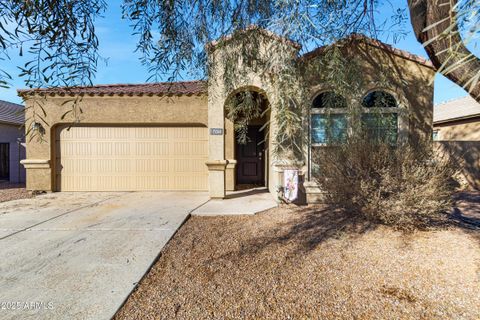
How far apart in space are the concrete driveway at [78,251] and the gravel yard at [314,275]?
0.37m

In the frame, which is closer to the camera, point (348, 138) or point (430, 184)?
point (430, 184)

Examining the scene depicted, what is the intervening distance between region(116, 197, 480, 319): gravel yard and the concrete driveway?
0.37 meters

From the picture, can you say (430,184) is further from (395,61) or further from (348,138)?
(395,61)

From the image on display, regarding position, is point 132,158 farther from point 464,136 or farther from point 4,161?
point 464,136

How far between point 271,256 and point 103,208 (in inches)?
204

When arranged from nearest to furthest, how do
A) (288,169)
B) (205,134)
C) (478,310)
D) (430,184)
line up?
(478,310), (430,184), (288,169), (205,134)

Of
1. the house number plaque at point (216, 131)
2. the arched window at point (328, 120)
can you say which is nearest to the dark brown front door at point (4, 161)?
the house number plaque at point (216, 131)

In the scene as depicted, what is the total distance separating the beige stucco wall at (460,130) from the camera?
1294 centimetres

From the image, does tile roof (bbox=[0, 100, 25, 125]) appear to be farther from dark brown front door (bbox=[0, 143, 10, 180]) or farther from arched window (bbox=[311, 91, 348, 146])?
arched window (bbox=[311, 91, 348, 146])

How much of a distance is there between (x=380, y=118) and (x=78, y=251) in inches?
241

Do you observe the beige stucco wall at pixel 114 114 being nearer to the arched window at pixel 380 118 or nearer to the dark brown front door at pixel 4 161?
the arched window at pixel 380 118

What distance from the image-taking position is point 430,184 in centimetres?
435

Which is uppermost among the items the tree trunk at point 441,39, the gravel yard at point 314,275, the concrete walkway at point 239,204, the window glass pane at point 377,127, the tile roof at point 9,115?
the tile roof at point 9,115

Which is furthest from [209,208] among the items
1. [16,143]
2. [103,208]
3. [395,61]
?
[16,143]
